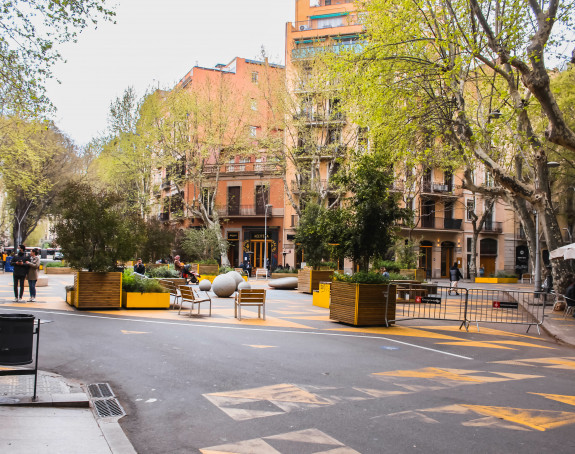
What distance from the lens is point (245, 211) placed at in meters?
50.9

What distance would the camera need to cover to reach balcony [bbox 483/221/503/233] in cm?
5323

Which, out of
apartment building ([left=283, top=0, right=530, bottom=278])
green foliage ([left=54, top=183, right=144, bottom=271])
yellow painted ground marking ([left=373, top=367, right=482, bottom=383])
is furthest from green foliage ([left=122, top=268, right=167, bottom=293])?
apartment building ([left=283, top=0, right=530, bottom=278])

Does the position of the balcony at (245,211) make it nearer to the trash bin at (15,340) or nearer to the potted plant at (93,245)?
the potted plant at (93,245)

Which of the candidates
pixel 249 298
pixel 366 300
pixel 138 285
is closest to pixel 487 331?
pixel 366 300

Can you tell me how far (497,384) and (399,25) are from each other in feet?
45.6

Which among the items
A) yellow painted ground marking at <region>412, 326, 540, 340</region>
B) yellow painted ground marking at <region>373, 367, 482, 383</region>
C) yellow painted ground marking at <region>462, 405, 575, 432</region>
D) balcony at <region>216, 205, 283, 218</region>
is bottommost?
yellow painted ground marking at <region>412, 326, 540, 340</region>

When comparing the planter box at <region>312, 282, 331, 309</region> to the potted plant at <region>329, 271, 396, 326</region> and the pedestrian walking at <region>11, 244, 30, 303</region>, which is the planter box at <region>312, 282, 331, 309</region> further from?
the pedestrian walking at <region>11, 244, 30, 303</region>

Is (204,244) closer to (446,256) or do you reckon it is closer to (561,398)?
(446,256)

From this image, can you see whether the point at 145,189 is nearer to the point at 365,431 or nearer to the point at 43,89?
the point at 43,89

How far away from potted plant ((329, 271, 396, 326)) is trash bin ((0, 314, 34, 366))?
8884 mm

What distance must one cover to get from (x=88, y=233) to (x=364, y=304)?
8.53 metres

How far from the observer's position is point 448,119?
1819 centimetres

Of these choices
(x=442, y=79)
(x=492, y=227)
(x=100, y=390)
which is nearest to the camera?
(x=100, y=390)

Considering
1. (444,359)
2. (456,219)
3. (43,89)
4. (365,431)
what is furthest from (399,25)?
(456,219)
